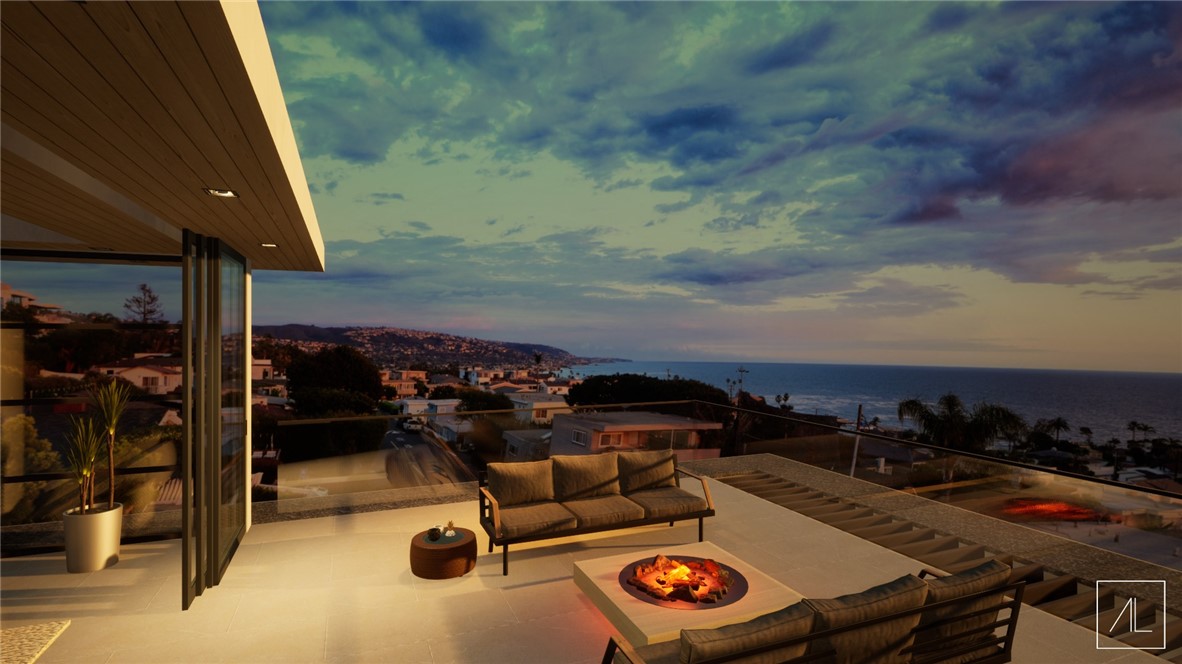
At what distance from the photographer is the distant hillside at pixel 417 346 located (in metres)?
21.3

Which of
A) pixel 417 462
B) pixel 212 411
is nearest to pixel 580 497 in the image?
pixel 417 462

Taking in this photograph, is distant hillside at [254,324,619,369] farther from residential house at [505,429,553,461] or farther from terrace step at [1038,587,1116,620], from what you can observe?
terrace step at [1038,587,1116,620]

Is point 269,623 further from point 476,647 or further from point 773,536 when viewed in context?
point 773,536

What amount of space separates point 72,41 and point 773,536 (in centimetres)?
582

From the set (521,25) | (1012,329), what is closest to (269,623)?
(521,25)

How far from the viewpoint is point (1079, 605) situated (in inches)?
167

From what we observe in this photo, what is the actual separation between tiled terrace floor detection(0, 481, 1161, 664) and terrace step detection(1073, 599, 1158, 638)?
0.24 meters

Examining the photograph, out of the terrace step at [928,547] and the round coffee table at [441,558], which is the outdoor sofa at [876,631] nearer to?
the round coffee table at [441,558]

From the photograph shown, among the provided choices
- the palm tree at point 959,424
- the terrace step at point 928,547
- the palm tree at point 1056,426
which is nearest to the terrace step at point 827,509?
the terrace step at point 928,547

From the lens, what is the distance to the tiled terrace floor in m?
3.42

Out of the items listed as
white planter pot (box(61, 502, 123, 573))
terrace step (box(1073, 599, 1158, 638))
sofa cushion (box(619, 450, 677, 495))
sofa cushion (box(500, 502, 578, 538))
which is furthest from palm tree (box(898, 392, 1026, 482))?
white planter pot (box(61, 502, 123, 573))

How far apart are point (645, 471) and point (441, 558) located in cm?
211

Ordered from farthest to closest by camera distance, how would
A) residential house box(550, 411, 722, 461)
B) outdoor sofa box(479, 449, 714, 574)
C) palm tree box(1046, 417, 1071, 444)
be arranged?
1. palm tree box(1046, 417, 1071, 444)
2. residential house box(550, 411, 722, 461)
3. outdoor sofa box(479, 449, 714, 574)

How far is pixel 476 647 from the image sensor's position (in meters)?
3.46
